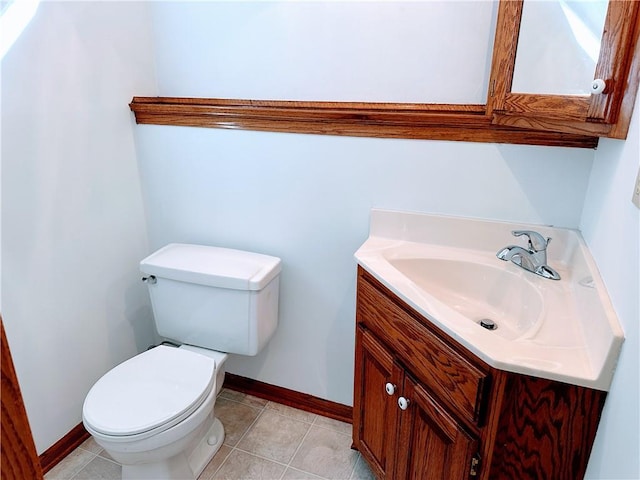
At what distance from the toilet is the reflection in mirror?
42.4 inches

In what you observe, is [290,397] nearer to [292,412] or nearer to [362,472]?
[292,412]

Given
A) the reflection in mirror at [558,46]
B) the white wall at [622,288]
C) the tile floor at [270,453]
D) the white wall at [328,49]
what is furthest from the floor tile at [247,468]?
the reflection in mirror at [558,46]

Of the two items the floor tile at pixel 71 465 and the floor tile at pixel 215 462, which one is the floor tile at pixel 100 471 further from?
the floor tile at pixel 215 462

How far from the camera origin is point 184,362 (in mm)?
1567

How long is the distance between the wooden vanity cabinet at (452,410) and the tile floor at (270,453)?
1.03 ft

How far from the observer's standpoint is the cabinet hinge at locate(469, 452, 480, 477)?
995mm

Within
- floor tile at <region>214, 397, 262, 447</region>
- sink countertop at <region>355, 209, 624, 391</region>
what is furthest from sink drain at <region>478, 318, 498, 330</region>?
floor tile at <region>214, 397, 262, 447</region>

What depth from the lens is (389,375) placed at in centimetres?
131

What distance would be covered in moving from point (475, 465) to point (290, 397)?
3.75ft

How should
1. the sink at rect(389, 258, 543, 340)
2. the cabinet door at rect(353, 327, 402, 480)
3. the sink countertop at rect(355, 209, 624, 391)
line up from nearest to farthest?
the sink countertop at rect(355, 209, 624, 391) < the sink at rect(389, 258, 543, 340) < the cabinet door at rect(353, 327, 402, 480)

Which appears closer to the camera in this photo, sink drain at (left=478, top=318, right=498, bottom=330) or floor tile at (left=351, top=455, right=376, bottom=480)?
sink drain at (left=478, top=318, right=498, bottom=330)

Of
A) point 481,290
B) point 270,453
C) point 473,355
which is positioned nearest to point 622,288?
point 473,355

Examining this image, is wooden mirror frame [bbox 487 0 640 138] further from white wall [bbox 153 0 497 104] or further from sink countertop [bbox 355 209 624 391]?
sink countertop [bbox 355 209 624 391]

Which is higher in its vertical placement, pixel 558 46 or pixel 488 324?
pixel 558 46
